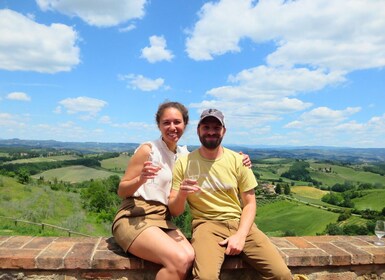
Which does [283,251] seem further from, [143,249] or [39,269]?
[39,269]

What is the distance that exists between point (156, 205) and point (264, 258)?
1002 millimetres

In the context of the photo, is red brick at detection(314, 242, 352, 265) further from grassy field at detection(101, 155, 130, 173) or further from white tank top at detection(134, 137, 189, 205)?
grassy field at detection(101, 155, 130, 173)

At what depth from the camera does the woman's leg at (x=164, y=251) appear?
2.57 metres

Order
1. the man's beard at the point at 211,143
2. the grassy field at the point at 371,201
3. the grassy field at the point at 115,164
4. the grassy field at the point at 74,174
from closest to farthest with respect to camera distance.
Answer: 1. the man's beard at the point at 211,143
2. the grassy field at the point at 371,201
3. the grassy field at the point at 74,174
4. the grassy field at the point at 115,164

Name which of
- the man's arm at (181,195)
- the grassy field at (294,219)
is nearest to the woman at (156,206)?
the man's arm at (181,195)

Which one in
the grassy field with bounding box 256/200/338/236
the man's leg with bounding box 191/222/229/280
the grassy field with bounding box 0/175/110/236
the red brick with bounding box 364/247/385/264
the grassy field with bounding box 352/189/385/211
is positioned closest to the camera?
the man's leg with bounding box 191/222/229/280

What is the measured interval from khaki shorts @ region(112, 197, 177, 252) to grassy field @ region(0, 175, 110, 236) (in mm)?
34164

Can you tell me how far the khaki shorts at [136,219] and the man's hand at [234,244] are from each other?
489 mm

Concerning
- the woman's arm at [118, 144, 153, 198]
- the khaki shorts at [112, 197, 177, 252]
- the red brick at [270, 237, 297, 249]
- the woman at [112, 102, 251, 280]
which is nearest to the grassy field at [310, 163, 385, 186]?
the red brick at [270, 237, 297, 249]

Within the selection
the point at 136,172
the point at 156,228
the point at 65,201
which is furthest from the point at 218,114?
the point at 65,201

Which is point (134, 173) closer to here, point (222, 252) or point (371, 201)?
point (222, 252)

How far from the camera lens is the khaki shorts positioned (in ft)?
9.17

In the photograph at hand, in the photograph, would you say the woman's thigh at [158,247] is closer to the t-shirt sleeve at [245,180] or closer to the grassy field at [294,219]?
the t-shirt sleeve at [245,180]

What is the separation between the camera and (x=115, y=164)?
115 metres
